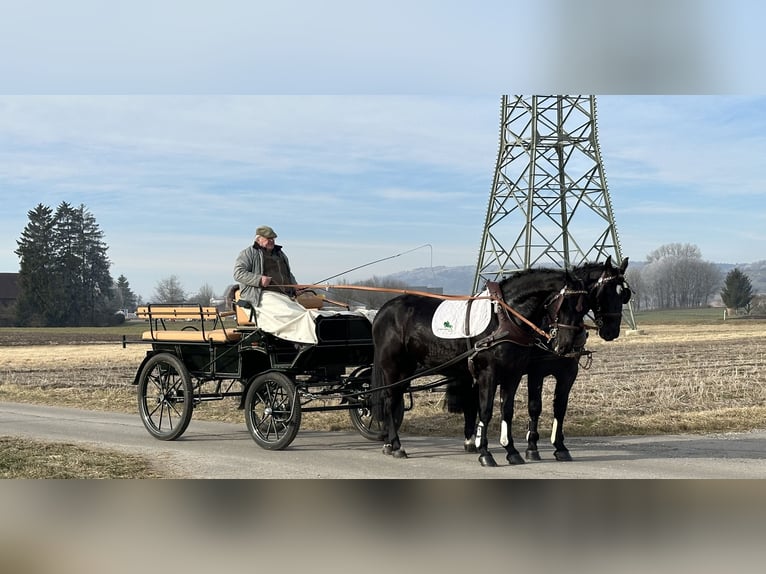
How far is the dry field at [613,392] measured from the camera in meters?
12.3

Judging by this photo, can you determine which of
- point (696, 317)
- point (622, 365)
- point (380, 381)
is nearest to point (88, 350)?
point (622, 365)

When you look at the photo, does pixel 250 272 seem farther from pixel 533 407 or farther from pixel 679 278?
pixel 679 278

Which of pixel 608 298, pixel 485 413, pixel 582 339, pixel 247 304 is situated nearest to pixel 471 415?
pixel 485 413

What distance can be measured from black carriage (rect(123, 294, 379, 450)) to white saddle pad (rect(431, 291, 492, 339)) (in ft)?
3.96

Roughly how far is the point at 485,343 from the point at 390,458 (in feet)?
5.85

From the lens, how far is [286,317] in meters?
10.1

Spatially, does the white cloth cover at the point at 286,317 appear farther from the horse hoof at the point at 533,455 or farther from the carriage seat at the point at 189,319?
the horse hoof at the point at 533,455

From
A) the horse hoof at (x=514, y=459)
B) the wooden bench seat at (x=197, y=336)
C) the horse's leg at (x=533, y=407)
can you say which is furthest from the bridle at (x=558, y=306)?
the wooden bench seat at (x=197, y=336)

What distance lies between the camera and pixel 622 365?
22.7 meters

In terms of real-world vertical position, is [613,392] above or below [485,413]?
below

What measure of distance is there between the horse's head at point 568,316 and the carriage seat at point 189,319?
406cm

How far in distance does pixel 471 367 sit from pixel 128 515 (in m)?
4.01

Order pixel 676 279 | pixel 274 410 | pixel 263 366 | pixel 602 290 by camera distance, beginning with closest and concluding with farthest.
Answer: pixel 602 290
pixel 274 410
pixel 263 366
pixel 676 279

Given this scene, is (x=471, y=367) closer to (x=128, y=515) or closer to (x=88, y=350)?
(x=128, y=515)
